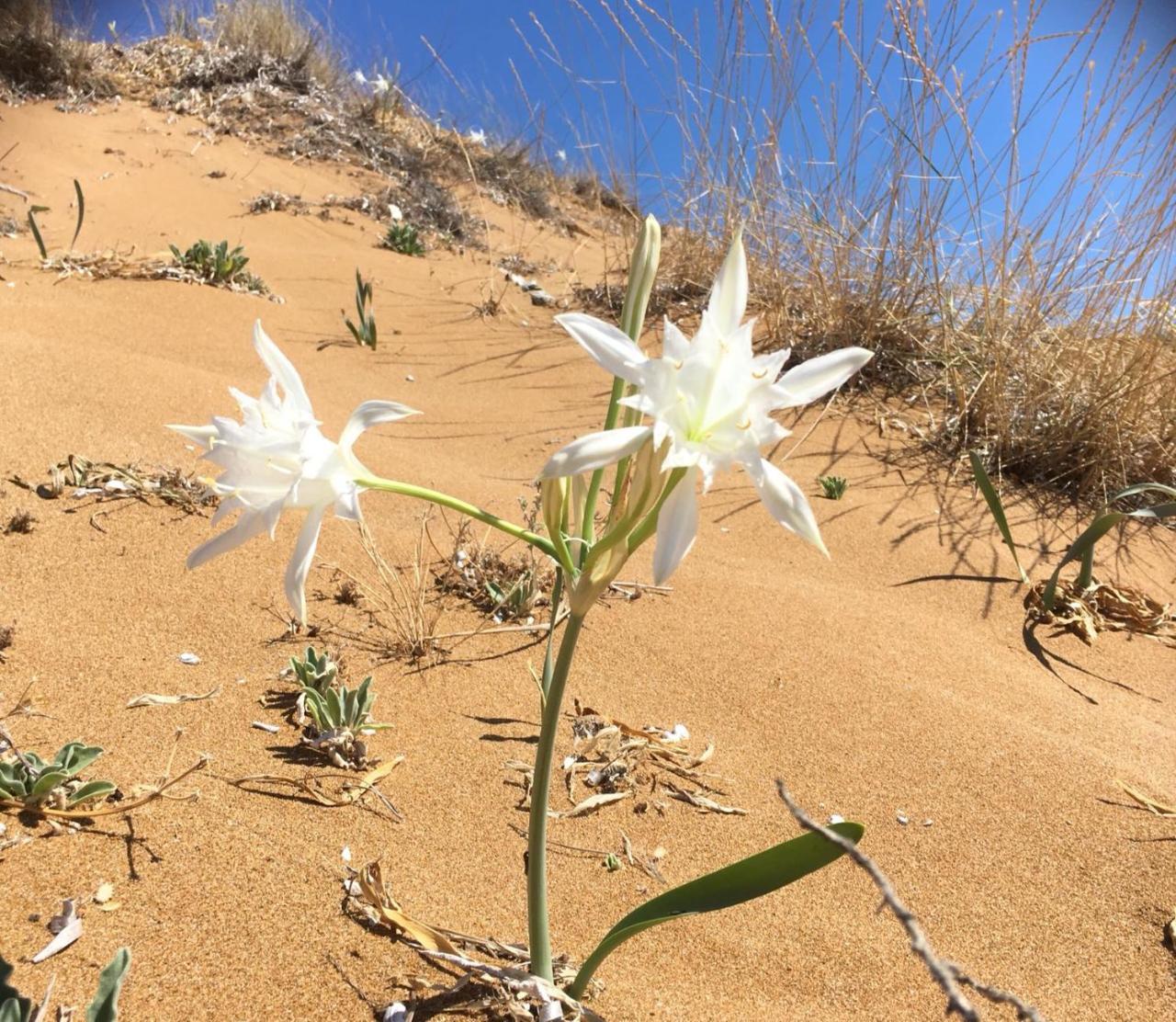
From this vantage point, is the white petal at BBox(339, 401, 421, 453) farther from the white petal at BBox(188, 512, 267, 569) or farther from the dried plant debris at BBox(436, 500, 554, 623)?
the dried plant debris at BBox(436, 500, 554, 623)

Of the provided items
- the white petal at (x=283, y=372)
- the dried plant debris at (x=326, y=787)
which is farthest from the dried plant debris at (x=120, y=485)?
the white petal at (x=283, y=372)

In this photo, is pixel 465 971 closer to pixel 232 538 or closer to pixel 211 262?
pixel 232 538

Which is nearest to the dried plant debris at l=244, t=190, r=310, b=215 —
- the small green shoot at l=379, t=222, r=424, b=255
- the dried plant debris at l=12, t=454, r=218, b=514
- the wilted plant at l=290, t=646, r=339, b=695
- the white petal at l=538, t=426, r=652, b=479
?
the small green shoot at l=379, t=222, r=424, b=255

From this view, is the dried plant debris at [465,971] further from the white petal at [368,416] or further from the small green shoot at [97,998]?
the white petal at [368,416]

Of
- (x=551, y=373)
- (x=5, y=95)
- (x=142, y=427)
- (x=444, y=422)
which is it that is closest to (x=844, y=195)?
(x=551, y=373)

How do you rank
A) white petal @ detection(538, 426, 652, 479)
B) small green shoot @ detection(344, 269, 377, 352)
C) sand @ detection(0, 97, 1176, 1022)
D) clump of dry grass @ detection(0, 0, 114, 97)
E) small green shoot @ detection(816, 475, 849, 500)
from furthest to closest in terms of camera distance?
clump of dry grass @ detection(0, 0, 114, 97) → small green shoot @ detection(344, 269, 377, 352) → small green shoot @ detection(816, 475, 849, 500) → sand @ detection(0, 97, 1176, 1022) → white petal @ detection(538, 426, 652, 479)

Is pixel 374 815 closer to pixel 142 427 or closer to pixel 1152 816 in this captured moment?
pixel 1152 816
